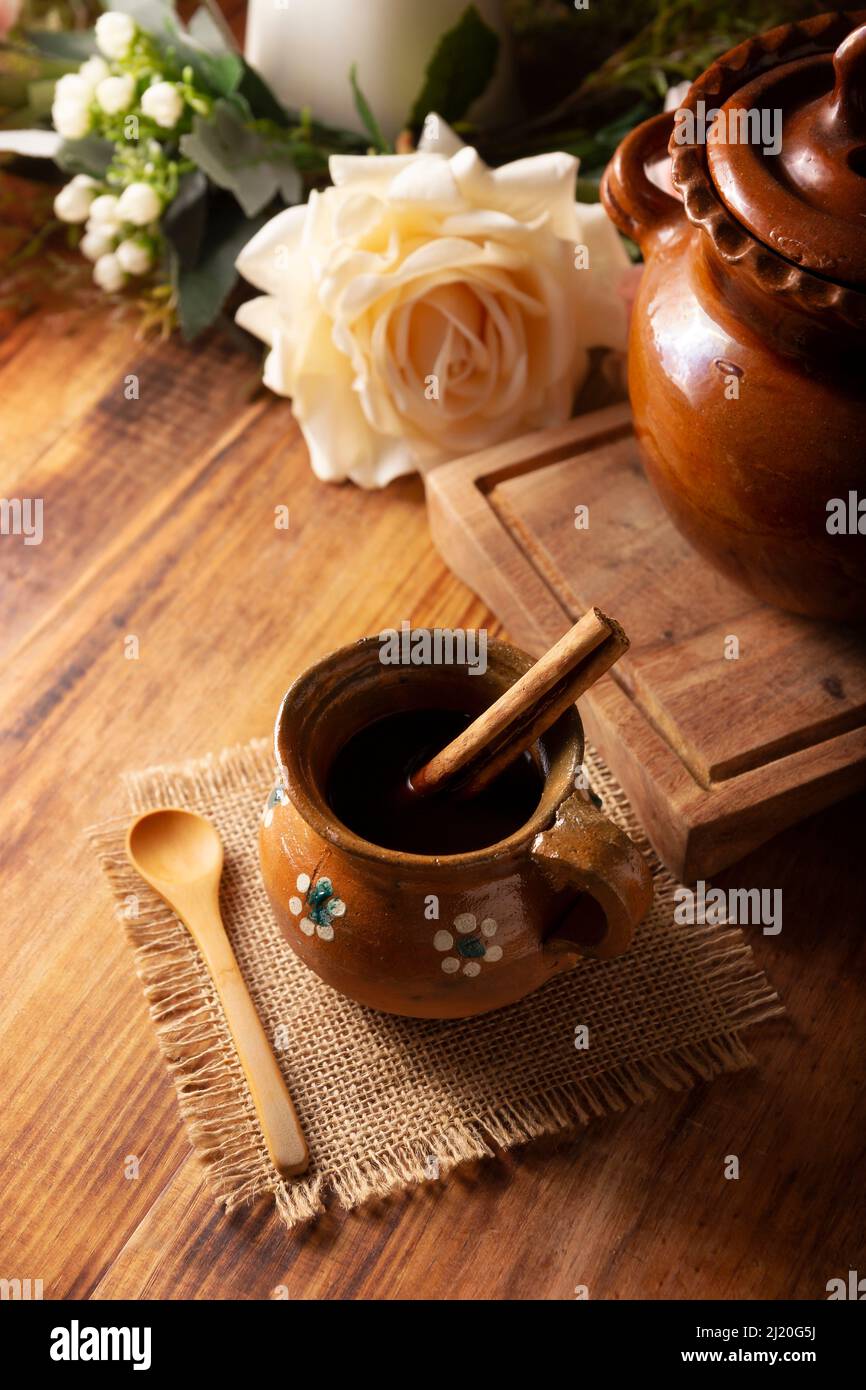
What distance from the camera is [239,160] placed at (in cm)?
108

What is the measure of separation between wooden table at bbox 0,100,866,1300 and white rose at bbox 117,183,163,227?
0.42 ft

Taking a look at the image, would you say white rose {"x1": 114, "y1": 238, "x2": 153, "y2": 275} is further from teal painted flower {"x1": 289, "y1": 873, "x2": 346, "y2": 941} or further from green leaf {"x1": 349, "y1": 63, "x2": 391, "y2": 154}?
teal painted flower {"x1": 289, "y1": 873, "x2": 346, "y2": 941}

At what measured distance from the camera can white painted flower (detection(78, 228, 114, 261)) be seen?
113 centimetres

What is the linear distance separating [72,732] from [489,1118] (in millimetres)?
397

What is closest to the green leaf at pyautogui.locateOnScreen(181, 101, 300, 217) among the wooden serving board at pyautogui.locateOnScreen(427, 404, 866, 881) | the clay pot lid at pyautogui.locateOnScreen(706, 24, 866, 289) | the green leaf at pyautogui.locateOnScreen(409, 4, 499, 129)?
the green leaf at pyautogui.locateOnScreen(409, 4, 499, 129)

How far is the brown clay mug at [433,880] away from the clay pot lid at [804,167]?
0.27 m

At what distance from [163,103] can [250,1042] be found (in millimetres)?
745

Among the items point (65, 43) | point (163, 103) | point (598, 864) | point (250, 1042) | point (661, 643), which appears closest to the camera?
point (598, 864)

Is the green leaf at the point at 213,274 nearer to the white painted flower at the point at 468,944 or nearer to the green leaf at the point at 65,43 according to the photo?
the green leaf at the point at 65,43

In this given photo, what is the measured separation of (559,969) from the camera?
742 millimetres

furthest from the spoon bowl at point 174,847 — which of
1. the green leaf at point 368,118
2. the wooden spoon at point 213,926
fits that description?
the green leaf at point 368,118

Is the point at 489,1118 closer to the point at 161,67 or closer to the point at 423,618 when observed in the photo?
the point at 423,618

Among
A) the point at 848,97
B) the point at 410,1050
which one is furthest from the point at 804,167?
the point at 410,1050

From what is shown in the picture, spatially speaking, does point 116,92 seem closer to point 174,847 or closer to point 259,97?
point 259,97
